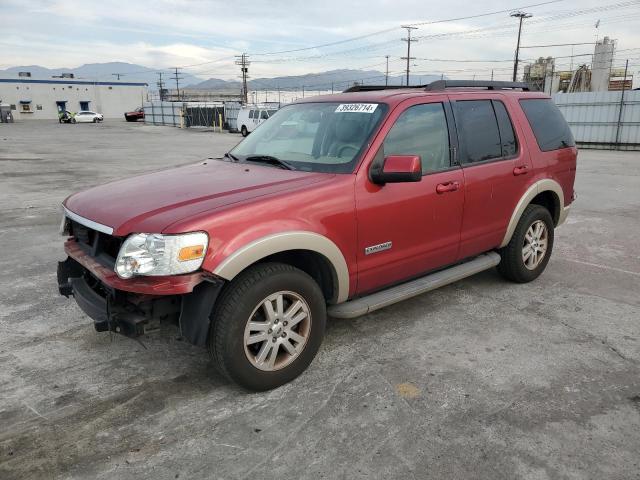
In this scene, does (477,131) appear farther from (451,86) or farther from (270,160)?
(270,160)

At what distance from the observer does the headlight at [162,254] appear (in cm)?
277

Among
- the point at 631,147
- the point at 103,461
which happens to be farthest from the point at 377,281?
the point at 631,147

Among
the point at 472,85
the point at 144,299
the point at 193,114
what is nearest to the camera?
the point at 144,299

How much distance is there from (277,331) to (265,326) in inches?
4.2

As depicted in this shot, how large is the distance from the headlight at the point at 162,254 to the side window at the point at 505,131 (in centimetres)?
297

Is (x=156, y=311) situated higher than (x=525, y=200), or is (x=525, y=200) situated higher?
(x=525, y=200)

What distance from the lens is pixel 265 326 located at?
3.10 metres

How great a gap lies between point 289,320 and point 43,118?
76.7 m

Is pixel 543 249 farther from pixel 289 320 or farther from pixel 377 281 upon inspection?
pixel 289 320

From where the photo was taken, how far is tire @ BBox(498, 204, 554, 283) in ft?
16.0

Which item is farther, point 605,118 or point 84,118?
point 84,118

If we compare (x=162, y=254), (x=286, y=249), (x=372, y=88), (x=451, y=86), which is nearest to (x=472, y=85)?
(x=451, y=86)

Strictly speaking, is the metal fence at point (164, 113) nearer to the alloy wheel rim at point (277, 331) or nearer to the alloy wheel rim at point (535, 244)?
the alloy wheel rim at point (535, 244)

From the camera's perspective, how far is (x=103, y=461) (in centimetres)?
259
